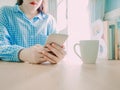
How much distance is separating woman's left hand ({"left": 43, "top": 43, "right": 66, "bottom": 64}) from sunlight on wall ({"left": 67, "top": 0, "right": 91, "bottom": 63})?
1.50m

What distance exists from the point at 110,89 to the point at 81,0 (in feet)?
7.72

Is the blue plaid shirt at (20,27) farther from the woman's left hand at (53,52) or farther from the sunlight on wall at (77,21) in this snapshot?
the sunlight on wall at (77,21)

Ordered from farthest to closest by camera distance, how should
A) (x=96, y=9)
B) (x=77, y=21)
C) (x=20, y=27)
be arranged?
(x=77, y=21)
(x=96, y=9)
(x=20, y=27)

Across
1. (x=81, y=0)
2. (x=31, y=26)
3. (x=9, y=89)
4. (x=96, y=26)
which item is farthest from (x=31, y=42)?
(x=81, y=0)

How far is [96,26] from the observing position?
147 centimetres

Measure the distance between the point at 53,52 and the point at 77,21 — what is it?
1.90 metres

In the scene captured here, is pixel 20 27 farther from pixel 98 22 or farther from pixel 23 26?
pixel 98 22

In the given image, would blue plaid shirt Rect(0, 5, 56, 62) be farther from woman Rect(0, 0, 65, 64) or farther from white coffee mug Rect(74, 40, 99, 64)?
white coffee mug Rect(74, 40, 99, 64)

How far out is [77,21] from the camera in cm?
266

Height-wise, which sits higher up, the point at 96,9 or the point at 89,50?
the point at 96,9

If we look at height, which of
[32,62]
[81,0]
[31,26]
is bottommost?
[32,62]

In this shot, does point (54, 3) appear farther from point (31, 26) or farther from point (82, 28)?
point (31, 26)

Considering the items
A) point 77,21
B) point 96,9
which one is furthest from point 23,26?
point 77,21

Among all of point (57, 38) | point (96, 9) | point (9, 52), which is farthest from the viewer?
point (96, 9)
